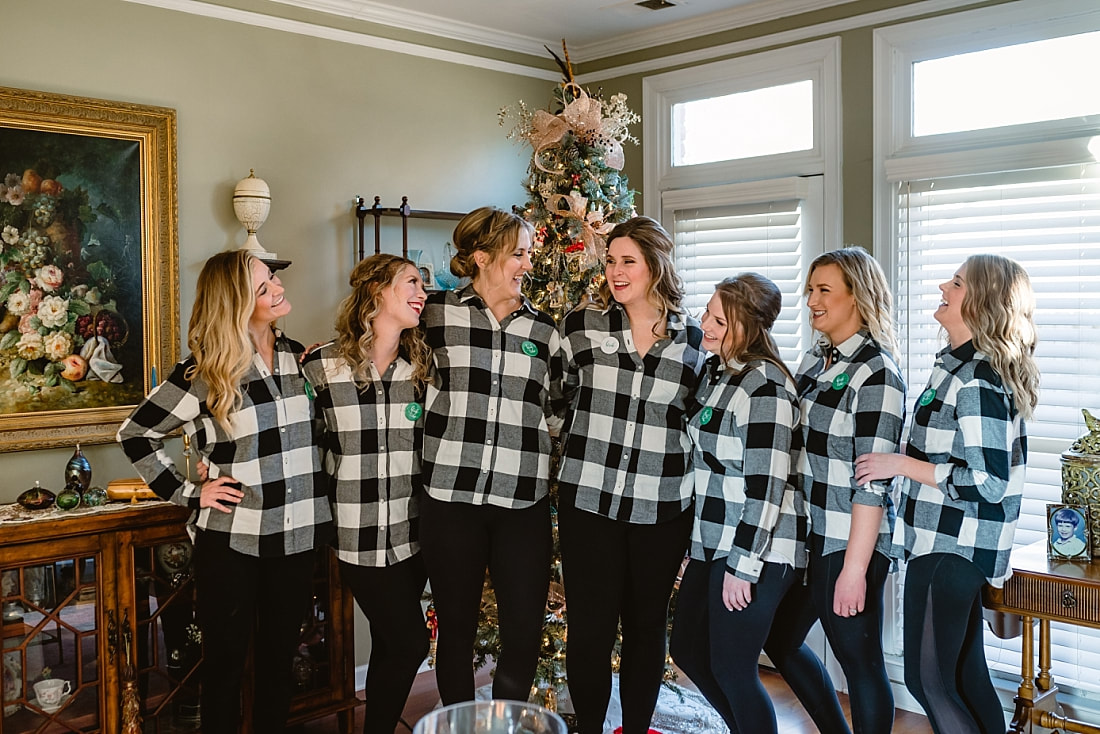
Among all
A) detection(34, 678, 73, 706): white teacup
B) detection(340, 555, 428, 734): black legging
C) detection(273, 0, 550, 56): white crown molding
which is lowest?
detection(34, 678, 73, 706): white teacup

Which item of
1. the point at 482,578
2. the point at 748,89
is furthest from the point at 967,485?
the point at 748,89

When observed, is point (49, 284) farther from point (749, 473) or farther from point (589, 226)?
point (749, 473)

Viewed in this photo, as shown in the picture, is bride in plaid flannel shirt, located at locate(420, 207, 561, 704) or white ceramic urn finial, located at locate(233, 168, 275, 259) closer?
bride in plaid flannel shirt, located at locate(420, 207, 561, 704)

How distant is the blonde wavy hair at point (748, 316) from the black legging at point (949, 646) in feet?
2.14

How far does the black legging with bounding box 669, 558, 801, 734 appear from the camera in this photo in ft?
8.51

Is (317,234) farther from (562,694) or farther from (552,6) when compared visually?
(562,694)

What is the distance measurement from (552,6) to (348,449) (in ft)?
7.91

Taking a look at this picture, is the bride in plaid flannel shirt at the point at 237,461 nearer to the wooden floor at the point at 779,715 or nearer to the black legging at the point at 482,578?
the black legging at the point at 482,578

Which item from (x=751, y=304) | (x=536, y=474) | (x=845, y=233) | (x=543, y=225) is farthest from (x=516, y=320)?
(x=845, y=233)

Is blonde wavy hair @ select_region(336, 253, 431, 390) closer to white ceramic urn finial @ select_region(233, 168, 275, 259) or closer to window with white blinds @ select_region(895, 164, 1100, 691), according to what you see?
white ceramic urn finial @ select_region(233, 168, 275, 259)

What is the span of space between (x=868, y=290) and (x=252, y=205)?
7.86 ft

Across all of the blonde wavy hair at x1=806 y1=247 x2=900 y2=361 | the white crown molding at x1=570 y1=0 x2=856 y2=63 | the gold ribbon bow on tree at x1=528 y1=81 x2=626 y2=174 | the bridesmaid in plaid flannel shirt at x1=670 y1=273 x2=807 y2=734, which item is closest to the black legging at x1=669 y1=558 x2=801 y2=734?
the bridesmaid in plaid flannel shirt at x1=670 y1=273 x2=807 y2=734

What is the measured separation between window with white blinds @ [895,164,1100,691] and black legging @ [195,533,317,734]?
2.56m

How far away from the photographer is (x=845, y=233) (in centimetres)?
409
